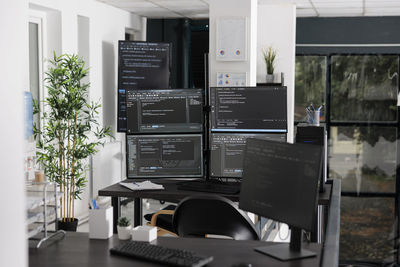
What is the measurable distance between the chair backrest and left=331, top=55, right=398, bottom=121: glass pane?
5.44 metres

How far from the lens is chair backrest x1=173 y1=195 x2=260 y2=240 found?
256 cm

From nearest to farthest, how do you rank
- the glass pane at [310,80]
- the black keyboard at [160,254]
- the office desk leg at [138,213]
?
the black keyboard at [160,254] < the office desk leg at [138,213] < the glass pane at [310,80]

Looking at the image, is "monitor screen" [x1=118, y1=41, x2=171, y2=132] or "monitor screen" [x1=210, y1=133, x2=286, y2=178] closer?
"monitor screen" [x1=210, y1=133, x2=286, y2=178]

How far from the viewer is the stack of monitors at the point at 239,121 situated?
3.36m

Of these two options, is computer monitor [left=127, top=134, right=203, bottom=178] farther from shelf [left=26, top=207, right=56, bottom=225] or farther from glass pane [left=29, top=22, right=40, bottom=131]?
glass pane [left=29, top=22, right=40, bottom=131]

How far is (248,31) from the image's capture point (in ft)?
16.5

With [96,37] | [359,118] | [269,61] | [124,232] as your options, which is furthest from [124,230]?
[359,118]

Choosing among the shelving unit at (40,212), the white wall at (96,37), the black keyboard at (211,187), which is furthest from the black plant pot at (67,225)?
the shelving unit at (40,212)

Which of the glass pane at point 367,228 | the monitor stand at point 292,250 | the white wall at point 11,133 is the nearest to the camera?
the white wall at point 11,133

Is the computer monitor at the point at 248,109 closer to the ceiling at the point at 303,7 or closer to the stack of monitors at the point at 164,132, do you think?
the stack of monitors at the point at 164,132

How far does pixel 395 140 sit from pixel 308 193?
6158mm

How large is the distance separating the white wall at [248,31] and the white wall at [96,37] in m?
1.68

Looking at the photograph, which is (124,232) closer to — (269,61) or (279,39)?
(269,61)

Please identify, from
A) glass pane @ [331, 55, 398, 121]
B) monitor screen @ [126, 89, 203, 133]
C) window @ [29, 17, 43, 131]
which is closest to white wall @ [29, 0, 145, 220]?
window @ [29, 17, 43, 131]
